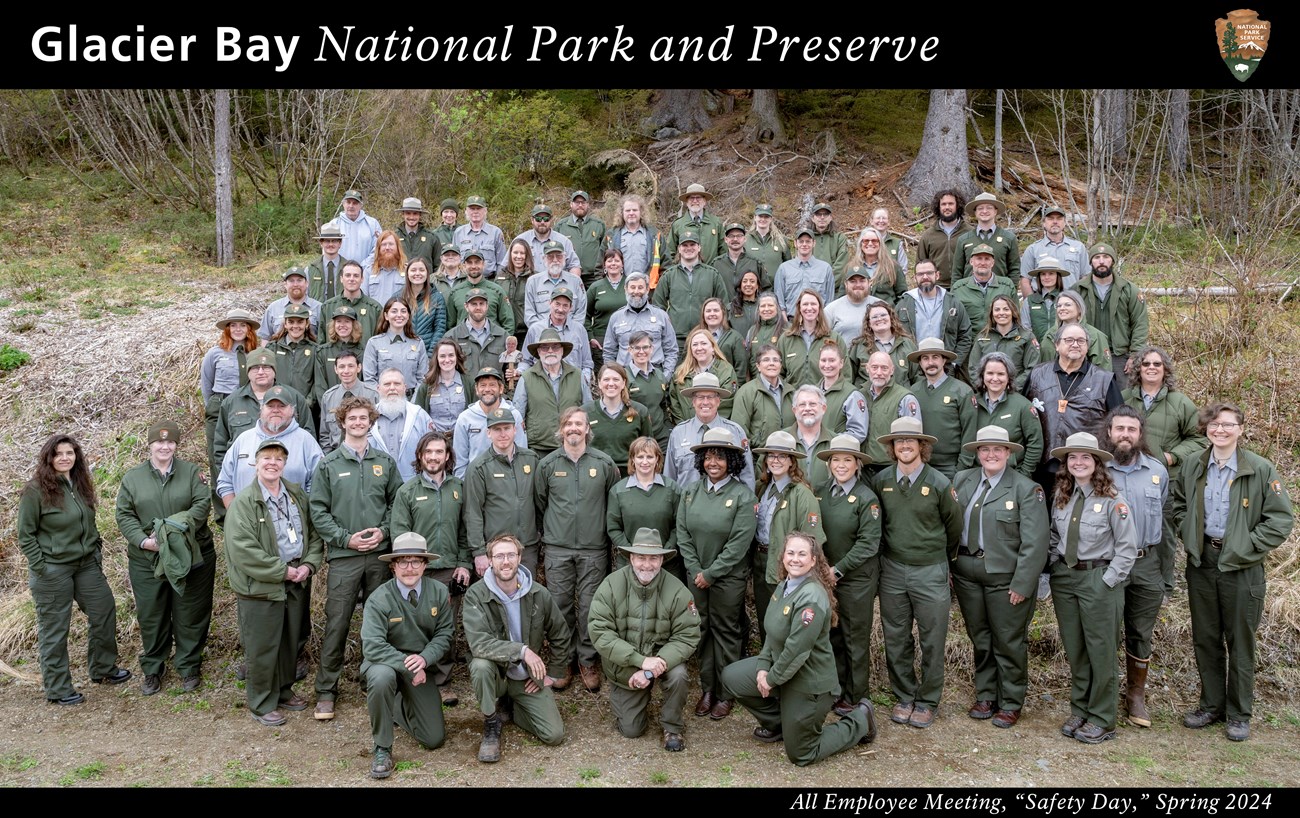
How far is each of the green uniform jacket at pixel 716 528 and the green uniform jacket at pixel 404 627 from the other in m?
1.84

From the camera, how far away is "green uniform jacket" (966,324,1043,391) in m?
8.55

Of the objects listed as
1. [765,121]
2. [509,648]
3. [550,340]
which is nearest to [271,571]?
[509,648]

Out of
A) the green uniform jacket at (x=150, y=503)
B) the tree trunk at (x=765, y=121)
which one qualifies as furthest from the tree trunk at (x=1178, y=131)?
the green uniform jacket at (x=150, y=503)

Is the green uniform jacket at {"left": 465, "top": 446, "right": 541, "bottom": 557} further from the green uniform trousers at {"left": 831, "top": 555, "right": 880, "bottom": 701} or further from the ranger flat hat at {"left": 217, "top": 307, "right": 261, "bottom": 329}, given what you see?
the ranger flat hat at {"left": 217, "top": 307, "right": 261, "bottom": 329}

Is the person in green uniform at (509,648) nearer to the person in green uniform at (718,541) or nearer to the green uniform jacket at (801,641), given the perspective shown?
the person in green uniform at (718,541)

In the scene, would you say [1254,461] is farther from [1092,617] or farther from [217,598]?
[217,598]

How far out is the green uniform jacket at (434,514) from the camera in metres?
7.67

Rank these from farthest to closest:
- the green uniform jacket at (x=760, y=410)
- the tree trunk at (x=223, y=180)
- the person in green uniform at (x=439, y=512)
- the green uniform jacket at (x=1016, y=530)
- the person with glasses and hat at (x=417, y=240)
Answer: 1. the tree trunk at (x=223, y=180)
2. the person with glasses and hat at (x=417, y=240)
3. the green uniform jacket at (x=760, y=410)
4. the person in green uniform at (x=439, y=512)
5. the green uniform jacket at (x=1016, y=530)

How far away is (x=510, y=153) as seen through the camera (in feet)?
54.5

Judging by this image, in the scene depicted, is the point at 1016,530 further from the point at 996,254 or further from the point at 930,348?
the point at 996,254

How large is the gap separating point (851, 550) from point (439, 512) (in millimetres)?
3135

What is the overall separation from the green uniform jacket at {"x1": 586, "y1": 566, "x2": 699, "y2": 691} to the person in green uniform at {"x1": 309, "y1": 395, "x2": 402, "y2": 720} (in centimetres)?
184

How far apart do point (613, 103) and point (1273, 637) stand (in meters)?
14.4
